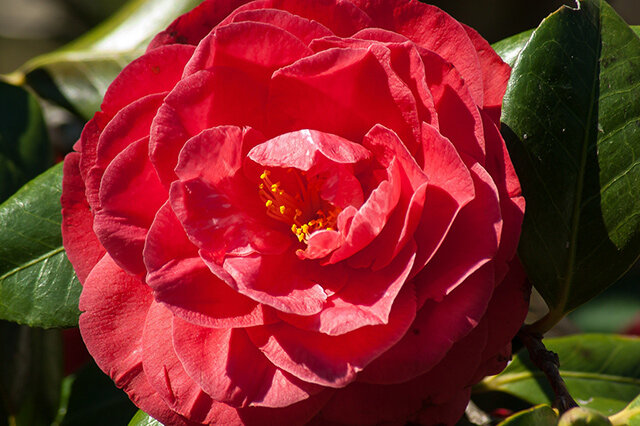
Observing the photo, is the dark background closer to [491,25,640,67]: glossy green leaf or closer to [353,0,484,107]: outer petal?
[491,25,640,67]: glossy green leaf

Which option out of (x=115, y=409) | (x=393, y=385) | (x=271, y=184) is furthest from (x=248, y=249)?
(x=115, y=409)

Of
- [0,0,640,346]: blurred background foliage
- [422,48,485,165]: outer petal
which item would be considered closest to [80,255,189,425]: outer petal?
[422,48,485,165]: outer petal

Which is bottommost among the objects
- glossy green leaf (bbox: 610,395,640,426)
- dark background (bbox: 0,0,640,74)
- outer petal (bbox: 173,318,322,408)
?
dark background (bbox: 0,0,640,74)

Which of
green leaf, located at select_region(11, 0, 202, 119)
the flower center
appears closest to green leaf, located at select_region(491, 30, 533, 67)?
the flower center

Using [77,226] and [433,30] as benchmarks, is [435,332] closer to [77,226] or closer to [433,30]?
[433,30]

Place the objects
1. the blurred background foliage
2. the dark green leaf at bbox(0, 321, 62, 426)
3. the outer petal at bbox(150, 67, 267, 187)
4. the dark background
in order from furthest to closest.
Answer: the dark background, the blurred background foliage, the dark green leaf at bbox(0, 321, 62, 426), the outer petal at bbox(150, 67, 267, 187)

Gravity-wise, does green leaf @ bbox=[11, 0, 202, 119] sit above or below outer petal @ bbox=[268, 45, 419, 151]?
below

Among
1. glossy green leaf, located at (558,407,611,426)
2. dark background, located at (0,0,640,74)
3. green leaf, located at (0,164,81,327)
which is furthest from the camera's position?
dark background, located at (0,0,640,74)

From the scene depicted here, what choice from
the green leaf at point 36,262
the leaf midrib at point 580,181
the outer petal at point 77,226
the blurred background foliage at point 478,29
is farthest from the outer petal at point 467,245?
the blurred background foliage at point 478,29

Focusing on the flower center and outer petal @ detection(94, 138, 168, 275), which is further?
the flower center
